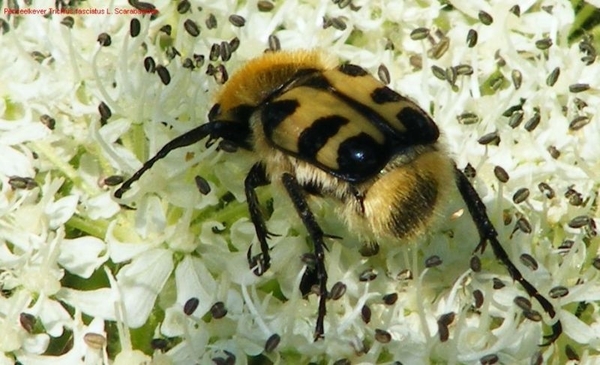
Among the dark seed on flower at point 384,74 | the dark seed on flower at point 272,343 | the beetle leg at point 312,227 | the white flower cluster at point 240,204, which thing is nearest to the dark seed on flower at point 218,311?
the white flower cluster at point 240,204

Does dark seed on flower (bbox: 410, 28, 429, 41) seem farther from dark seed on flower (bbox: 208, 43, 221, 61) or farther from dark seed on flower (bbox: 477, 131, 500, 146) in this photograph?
dark seed on flower (bbox: 208, 43, 221, 61)

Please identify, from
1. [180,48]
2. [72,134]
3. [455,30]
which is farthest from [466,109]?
[72,134]

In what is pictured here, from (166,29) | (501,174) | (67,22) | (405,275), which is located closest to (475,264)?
(405,275)

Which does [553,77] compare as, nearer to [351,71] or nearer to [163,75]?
[351,71]

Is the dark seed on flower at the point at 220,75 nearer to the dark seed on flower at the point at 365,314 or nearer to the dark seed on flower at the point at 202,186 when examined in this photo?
the dark seed on flower at the point at 202,186

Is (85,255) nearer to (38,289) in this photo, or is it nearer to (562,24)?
(38,289)

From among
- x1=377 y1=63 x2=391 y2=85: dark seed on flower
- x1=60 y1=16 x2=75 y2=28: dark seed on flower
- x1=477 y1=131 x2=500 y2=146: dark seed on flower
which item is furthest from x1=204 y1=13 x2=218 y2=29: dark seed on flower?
x1=477 y1=131 x2=500 y2=146: dark seed on flower
